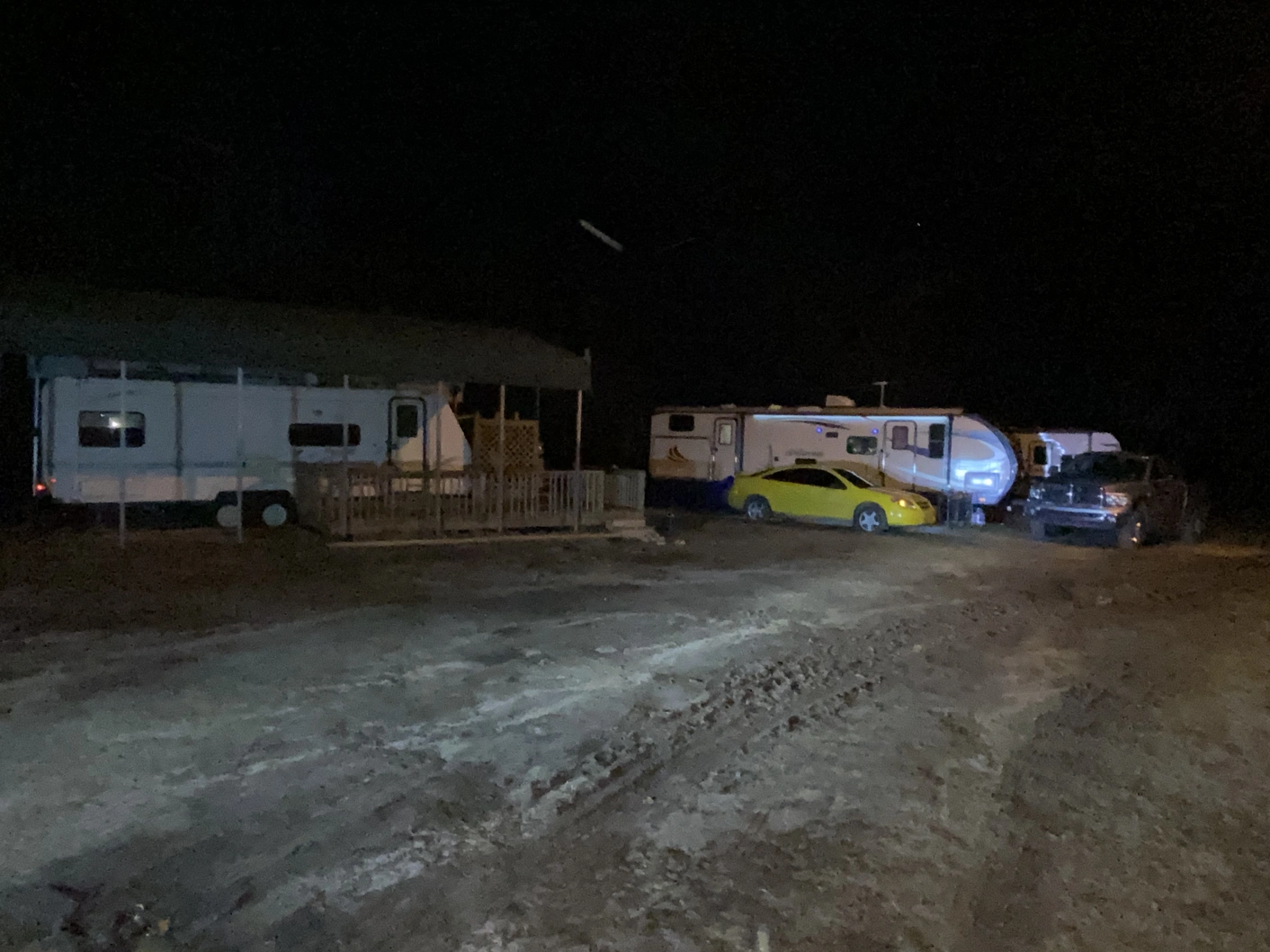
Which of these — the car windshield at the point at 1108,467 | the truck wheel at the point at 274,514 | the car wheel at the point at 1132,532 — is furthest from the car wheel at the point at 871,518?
the truck wheel at the point at 274,514

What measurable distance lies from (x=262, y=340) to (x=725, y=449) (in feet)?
39.9

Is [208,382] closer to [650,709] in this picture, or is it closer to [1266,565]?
[650,709]

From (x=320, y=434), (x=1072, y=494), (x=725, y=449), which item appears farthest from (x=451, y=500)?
(x=1072, y=494)

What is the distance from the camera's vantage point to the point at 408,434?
56.6 feet

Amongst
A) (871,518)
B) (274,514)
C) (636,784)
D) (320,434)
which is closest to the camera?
(636,784)

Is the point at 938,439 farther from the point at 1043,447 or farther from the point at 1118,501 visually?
the point at 1043,447

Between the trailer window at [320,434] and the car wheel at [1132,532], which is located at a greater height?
the trailer window at [320,434]

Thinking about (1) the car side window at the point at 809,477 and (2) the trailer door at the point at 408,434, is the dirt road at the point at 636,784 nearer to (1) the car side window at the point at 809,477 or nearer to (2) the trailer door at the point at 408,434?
(2) the trailer door at the point at 408,434

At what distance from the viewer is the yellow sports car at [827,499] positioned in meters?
18.4

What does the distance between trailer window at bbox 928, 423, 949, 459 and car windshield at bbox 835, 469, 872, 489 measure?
1775 millimetres

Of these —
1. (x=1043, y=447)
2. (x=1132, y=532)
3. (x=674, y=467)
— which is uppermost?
(x=1043, y=447)

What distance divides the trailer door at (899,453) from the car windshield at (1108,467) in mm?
3116

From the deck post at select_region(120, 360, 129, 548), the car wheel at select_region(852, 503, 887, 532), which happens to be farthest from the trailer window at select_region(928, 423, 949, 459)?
the deck post at select_region(120, 360, 129, 548)

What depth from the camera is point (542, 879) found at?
4.21 metres
